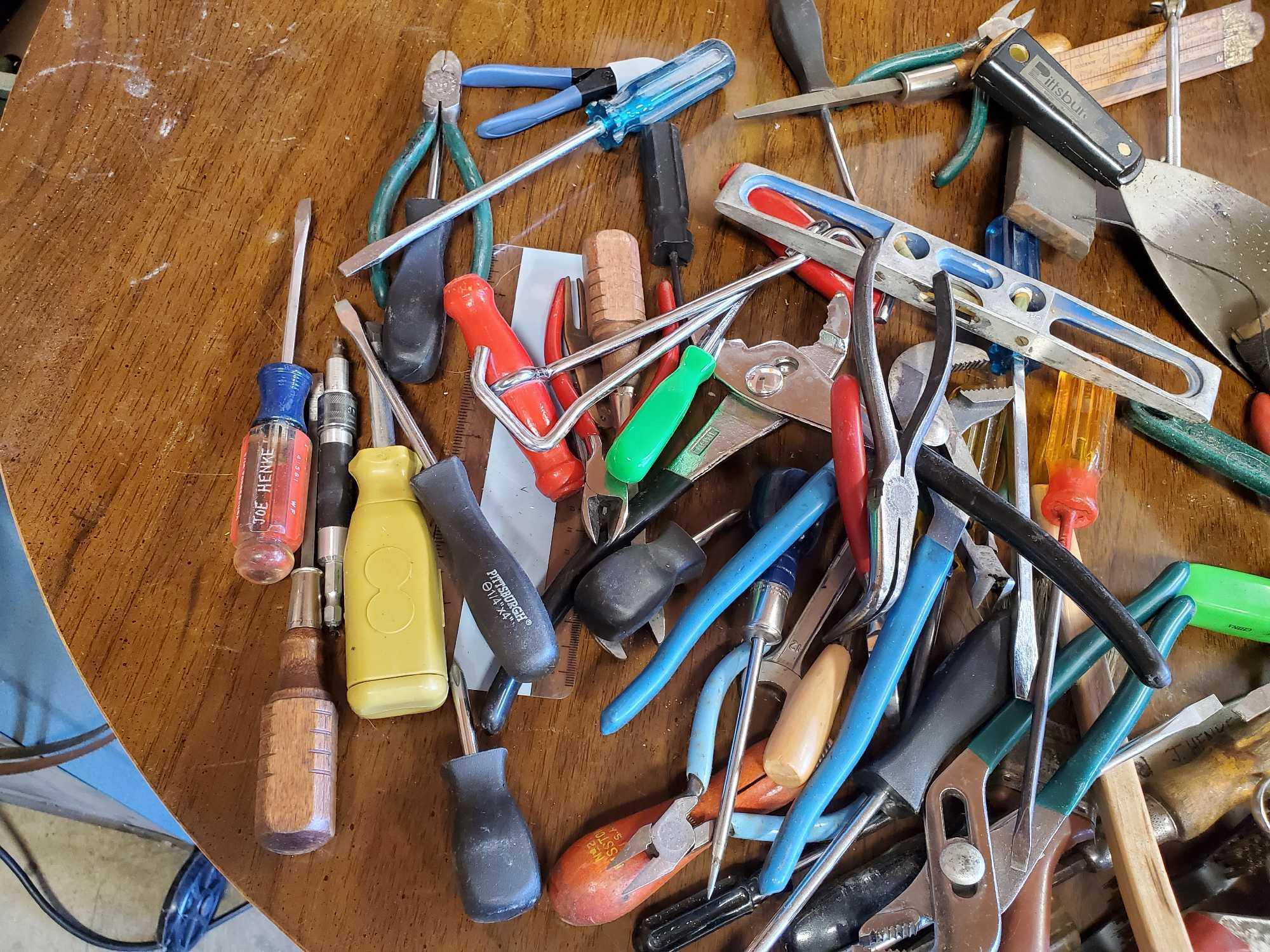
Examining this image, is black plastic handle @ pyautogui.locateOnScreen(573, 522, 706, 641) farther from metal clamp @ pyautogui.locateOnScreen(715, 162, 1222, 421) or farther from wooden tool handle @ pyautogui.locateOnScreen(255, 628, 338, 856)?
metal clamp @ pyautogui.locateOnScreen(715, 162, 1222, 421)

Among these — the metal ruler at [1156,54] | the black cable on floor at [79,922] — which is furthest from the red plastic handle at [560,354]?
the black cable on floor at [79,922]

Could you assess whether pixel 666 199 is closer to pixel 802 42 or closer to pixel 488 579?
pixel 802 42

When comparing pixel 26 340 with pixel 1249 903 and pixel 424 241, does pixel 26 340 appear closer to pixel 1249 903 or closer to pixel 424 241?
pixel 424 241

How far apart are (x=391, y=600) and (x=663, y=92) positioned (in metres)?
0.54

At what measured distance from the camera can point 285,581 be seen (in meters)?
0.65

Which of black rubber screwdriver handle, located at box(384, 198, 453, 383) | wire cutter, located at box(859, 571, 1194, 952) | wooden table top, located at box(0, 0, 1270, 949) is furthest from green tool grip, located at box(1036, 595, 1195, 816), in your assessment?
black rubber screwdriver handle, located at box(384, 198, 453, 383)

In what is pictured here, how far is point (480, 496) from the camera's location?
684 millimetres

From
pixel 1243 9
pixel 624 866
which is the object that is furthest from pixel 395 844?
pixel 1243 9

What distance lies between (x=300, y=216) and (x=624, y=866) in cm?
60

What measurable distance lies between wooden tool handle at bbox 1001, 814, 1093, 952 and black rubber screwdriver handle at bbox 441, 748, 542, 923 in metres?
0.32

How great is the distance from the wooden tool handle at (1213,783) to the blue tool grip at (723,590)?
0.23 m

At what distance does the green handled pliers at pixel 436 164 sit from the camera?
737 mm

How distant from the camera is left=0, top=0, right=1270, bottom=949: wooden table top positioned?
1.97 ft

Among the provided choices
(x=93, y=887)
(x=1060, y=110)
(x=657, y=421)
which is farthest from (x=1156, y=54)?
(x=93, y=887)
